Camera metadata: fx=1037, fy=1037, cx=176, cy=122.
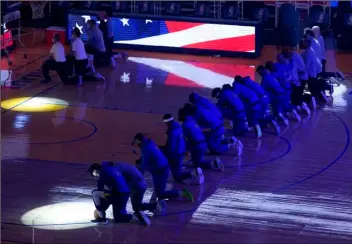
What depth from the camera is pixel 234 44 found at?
27.0 meters

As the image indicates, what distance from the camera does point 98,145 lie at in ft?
64.1

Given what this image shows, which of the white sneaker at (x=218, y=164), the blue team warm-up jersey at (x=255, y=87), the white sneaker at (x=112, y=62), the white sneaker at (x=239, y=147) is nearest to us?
the white sneaker at (x=218, y=164)

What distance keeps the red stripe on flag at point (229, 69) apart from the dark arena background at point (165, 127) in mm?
45

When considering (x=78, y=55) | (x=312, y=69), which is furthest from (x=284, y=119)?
(x=78, y=55)

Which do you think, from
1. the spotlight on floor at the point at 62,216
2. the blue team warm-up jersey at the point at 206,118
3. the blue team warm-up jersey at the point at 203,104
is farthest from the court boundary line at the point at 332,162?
the spotlight on floor at the point at 62,216

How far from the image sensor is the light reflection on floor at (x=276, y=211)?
617 inches

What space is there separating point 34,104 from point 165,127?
5.51m

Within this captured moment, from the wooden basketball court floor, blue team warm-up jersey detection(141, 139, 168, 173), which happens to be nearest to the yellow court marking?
the wooden basketball court floor

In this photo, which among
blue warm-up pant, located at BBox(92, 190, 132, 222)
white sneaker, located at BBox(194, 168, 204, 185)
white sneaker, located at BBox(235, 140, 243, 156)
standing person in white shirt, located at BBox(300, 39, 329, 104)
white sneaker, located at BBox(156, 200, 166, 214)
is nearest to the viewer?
blue warm-up pant, located at BBox(92, 190, 132, 222)

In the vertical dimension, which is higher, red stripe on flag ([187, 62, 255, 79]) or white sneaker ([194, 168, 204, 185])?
red stripe on flag ([187, 62, 255, 79])

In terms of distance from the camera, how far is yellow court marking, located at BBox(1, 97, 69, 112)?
21.9m

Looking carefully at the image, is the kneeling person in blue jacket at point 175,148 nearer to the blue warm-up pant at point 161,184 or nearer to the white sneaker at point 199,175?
the white sneaker at point 199,175

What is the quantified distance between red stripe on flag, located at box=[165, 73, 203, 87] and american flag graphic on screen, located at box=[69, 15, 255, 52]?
2.38 meters

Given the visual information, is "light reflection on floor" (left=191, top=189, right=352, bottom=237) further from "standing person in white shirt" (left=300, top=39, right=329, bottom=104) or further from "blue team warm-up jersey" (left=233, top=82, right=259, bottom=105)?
"standing person in white shirt" (left=300, top=39, right=329, bottom=104)
